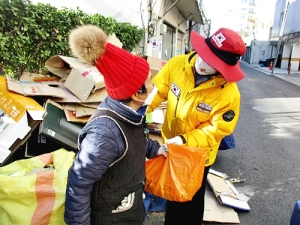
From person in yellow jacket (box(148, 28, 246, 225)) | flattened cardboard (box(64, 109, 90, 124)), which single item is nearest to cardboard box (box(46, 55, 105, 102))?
flattened cardboard (box(64, 109, 90, 124))

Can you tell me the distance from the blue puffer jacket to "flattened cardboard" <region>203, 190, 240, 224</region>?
66.2 inches

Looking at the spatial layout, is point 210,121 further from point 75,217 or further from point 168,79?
point 75,217

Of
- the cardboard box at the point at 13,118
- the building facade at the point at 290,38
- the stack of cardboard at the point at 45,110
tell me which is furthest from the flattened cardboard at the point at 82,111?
the building facade at the point at 290,38

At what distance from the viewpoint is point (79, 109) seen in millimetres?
2965

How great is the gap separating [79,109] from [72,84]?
355 millimetres

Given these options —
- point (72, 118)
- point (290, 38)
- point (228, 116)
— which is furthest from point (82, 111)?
point (290, 38)

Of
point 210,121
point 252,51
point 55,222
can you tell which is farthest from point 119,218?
point 252,51

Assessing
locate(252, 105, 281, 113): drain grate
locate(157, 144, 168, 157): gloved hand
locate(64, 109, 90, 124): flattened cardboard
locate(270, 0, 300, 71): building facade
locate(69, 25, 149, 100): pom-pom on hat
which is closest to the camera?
locate(69, 25, 149, 100): pom-pom on hat

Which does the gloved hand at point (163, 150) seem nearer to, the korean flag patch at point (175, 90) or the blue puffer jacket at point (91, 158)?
the korean flag patch at point (175, 90)

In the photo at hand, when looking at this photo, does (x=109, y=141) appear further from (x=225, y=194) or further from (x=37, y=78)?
(x=37, y=78)

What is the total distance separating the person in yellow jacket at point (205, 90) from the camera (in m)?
1.73

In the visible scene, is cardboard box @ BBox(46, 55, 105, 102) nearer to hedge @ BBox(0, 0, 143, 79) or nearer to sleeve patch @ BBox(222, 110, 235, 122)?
hedge @ BBox(0, 0, 143, 79)

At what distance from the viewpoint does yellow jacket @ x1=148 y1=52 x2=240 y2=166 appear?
A: 1.84m

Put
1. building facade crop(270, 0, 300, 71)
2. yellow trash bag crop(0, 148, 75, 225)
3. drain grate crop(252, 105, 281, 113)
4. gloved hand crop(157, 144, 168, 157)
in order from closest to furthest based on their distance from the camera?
yellow trash bag crop(0, 148, 75, 225) → gloved hand crop(157, 144, 168, 157) → drain grate crop(252, 105, 281, 113) → building facade crop(270, 0, 300, 71)
